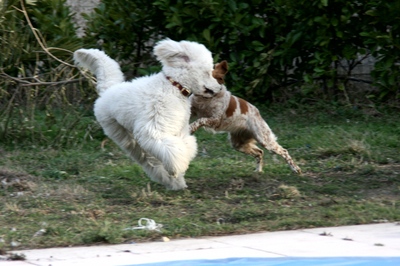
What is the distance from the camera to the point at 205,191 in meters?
7.29

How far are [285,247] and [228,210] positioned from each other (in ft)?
4.11

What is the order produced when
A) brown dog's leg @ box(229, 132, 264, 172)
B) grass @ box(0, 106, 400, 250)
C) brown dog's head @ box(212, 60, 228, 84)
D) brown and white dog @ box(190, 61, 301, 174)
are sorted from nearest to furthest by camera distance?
grass @ box(0, 106, 400, 250)
brown dog's head @ box(212, 60, 228, 84)
brown and white dog @ box(190, 61, 301, 174)
brown dog's leg @ box(229, 132, 264, 172)

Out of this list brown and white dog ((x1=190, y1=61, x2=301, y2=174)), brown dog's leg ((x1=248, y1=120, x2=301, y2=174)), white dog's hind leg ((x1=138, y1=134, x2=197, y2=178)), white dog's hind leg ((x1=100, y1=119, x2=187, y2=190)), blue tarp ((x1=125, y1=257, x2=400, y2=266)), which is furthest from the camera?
brown dog's leg ((x1=248, y1=120, x2=301, y2=174))

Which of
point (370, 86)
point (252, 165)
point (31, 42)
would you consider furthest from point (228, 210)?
point (370, 86)

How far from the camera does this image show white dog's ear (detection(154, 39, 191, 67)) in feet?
22.4

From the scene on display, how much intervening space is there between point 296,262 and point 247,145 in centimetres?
362

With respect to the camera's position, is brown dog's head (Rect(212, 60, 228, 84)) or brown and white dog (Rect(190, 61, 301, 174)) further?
brown and white dog (Rect(190, 61, 301, 174))

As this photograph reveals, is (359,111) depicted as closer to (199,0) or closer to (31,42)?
(199,0)

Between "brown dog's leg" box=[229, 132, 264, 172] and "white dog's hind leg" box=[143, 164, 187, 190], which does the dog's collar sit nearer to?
"white dog's hind leg" box=[143, 164, 187, 190]

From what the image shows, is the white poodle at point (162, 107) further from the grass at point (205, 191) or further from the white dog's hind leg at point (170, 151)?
the grass at point (205, 191)

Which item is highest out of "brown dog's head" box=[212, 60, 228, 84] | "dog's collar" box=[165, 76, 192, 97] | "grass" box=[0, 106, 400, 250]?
"brown dog's head" box=[212, 60, 228, 84]

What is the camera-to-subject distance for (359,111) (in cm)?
1134

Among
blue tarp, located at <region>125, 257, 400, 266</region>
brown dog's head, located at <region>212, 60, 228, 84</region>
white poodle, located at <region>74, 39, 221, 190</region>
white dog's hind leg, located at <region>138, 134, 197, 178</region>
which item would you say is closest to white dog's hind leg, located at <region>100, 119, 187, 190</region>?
white poodle, located at <region>74, 39, 221, 190</region>

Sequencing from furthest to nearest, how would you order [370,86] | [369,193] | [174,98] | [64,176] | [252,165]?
[370,86]
[252,165]
[64,176]
[369,193]
[174,98]
